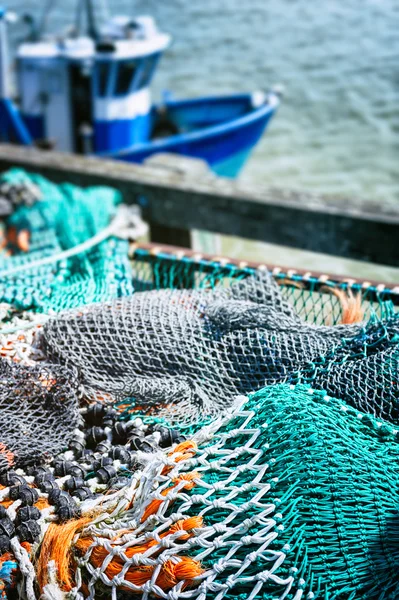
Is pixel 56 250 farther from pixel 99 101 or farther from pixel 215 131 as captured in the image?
pixel 99 101

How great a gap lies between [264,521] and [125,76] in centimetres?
857

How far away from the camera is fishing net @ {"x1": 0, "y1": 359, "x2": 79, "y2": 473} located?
1.83 m

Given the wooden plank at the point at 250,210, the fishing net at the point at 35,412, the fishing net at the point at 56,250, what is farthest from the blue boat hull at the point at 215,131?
the fishing net at the point at 35,412

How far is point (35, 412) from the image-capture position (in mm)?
1930

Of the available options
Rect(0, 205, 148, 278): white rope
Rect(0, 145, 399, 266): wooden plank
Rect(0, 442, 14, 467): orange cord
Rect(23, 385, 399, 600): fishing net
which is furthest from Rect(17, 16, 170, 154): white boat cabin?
Rect(23, 385, 399, 600): fishing net

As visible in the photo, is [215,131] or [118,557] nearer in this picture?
[118,557]

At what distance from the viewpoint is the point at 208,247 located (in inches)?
199

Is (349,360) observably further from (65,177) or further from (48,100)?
(48,100)

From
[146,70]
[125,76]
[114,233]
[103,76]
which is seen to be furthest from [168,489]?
[146,70]

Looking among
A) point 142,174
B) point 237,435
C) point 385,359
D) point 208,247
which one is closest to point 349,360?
point 385,359

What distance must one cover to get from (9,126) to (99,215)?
6777mm

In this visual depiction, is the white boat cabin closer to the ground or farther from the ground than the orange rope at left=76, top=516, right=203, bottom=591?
closer to the ground

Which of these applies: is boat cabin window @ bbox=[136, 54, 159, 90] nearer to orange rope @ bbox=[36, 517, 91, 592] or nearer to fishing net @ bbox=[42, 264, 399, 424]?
fishing net @ bbox=[42, 264, 399, 424]

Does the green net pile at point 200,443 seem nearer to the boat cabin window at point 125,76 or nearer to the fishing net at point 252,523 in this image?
the fishing net at point 252,523
